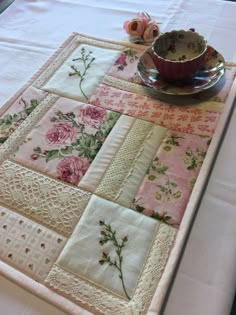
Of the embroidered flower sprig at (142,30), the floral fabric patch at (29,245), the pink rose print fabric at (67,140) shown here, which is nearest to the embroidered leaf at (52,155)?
the pink rose print fabric at (67,140)

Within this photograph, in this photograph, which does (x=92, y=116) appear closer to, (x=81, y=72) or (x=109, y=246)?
(x=81, y=72)

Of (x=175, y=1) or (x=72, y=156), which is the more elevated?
(x=175, y=1)

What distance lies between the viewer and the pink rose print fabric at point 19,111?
63 centimetres

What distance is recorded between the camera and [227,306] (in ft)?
1.42

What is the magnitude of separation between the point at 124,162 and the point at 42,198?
0.13 m

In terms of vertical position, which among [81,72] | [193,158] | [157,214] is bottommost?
[157,214]

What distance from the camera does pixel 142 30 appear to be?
750 mm

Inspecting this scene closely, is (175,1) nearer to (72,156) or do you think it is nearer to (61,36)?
(61,36)

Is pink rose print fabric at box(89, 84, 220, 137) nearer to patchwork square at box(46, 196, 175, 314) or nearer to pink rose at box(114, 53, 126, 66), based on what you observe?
pink rose at box(114, 53, 126, 66)

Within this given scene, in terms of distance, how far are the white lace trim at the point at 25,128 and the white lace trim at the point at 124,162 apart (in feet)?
0.54

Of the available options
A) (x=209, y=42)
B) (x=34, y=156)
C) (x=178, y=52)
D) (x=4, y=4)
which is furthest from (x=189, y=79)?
(x=4, y=4)

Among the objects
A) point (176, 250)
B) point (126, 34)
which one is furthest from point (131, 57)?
point (176, 250)

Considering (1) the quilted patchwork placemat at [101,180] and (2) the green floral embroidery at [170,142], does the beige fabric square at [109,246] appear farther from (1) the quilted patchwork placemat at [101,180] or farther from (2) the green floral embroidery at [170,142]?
(2) the green floral embroidery at [170,142]

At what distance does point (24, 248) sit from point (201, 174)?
10.2 inches
